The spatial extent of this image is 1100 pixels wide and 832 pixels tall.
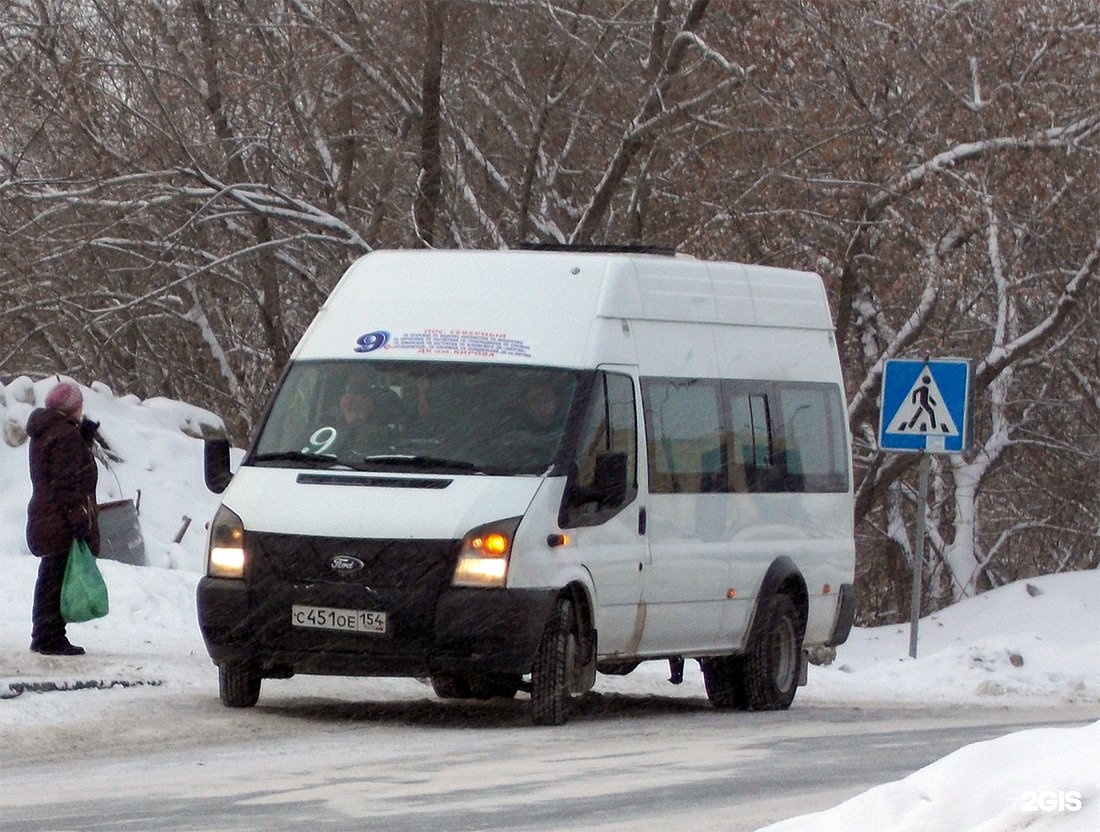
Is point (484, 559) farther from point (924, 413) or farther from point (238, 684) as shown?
point (924, 413)

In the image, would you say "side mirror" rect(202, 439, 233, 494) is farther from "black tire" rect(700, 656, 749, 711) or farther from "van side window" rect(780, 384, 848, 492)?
"van side window" rect(780, 384, 848, 492)

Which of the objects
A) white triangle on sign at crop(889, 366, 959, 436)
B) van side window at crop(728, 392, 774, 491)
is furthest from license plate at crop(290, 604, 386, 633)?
white triangle on sign at crop(889, 366, 959, 436)

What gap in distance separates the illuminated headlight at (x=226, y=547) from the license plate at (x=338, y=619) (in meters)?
0.38

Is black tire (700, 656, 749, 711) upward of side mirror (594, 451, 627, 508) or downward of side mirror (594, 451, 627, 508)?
downward

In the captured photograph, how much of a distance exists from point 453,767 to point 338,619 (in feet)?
6.04

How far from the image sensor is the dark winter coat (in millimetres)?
13352

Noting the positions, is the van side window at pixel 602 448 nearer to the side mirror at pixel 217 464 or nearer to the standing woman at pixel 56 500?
the side mirror at pixel 217 464

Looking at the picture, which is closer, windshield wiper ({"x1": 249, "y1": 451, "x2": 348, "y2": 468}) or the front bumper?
the front bumper

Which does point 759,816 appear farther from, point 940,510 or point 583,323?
point 940,510

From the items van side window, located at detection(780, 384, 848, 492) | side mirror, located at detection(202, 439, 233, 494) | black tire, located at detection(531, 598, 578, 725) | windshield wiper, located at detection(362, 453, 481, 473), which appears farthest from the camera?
van side window, located at detection(780, 384, 848, 492)

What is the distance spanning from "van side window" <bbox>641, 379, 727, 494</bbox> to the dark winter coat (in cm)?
345

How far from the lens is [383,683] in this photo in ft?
45.9

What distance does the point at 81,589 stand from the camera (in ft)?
43.8

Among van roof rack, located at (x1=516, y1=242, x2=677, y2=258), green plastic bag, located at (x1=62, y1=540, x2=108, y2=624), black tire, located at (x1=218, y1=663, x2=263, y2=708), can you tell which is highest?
van roof rack, located at (x1=516, y1=242, x2=677, y2=258)
